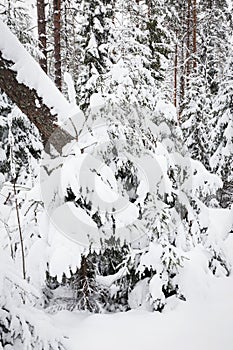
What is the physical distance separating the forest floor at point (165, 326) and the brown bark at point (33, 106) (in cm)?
182

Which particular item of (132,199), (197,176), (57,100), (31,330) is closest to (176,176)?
(197,176)

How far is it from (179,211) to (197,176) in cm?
46

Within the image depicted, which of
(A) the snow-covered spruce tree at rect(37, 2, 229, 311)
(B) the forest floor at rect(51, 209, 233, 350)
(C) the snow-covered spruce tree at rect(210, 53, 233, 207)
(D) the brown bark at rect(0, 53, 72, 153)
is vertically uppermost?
(D) the brown bark at rect(0, 53, 72, 153)

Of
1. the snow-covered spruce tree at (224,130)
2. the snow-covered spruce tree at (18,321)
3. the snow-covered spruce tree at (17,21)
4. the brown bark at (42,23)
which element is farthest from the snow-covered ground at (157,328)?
the snow-covered spruce tree at (224,130)

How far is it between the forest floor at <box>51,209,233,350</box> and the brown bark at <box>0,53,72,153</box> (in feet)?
5.98

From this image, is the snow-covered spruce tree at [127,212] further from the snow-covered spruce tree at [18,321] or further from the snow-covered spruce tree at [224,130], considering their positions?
the snow-covered spruce tree at [224,130]

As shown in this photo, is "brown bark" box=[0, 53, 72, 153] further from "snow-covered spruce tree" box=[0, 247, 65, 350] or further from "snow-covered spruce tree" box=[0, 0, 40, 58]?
"snow-covered spruce tree" box=[0, 0, 40, 58]

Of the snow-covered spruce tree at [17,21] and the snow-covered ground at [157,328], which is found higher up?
the snow-covered spruce tree at [17,21]

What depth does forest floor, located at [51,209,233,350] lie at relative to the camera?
125 inches

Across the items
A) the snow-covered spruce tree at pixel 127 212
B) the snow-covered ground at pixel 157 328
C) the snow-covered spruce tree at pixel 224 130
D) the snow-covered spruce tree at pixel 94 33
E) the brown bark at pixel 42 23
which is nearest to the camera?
the snow-covered spruce tree at pixel 127 212

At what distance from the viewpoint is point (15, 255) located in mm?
3416

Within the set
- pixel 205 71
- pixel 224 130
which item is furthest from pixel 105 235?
pixel 205 71

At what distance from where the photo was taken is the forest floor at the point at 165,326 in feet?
10.4

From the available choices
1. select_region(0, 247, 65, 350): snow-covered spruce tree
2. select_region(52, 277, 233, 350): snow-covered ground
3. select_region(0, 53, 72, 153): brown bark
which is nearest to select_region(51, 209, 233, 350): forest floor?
select_region(52, 277, 233, 350): snow-covered ground
